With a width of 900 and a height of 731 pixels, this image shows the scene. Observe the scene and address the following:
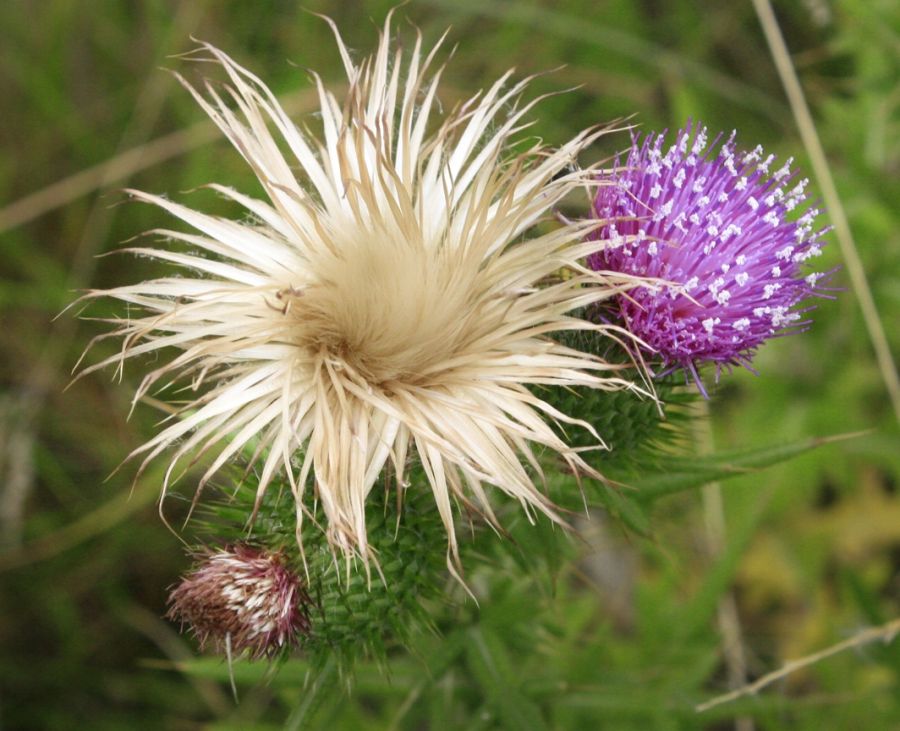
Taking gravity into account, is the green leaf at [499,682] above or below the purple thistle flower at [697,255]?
below

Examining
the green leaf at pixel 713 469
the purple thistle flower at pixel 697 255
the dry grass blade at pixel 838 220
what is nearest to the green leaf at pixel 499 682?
the green leaf at pixel 713 469

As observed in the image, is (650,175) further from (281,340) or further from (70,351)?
(70,351)

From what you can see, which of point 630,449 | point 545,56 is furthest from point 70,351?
point 630,449

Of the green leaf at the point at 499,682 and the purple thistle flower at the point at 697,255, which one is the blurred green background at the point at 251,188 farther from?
the purple thistle flower at the point at 697,255

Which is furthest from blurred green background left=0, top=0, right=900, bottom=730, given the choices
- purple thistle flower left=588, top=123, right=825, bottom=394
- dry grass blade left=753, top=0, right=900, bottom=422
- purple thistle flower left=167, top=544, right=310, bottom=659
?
purple thistle flower left=167, top=544, right=310, bottom=659

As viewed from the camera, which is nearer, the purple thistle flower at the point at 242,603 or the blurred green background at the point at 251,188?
the purple thistle flower at the point at 242,603

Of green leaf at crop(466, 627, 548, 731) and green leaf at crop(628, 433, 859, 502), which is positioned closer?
green leaf at crop(628, 433, 859, 502)

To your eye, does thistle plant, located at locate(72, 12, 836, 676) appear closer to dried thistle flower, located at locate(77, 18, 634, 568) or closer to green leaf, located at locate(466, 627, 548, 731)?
dried thistle flower, located at locate(77, 18, 634, 568)
